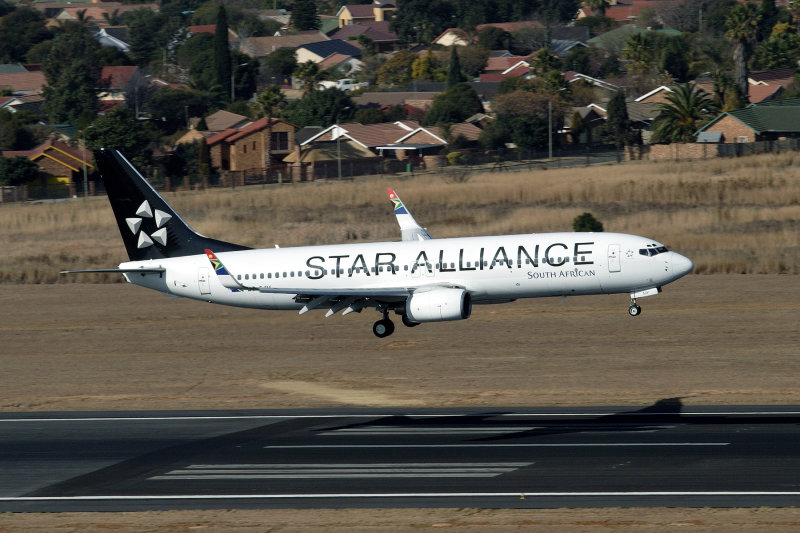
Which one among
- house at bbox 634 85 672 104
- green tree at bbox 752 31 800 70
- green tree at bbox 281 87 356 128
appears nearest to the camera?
house at bbox 634 85 672 104

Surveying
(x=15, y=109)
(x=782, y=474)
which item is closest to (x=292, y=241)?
(x=782, y=474)

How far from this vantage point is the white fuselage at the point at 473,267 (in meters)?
42.1

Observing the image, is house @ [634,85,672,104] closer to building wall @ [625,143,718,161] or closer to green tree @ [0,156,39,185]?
building wall @ [625,143,718,161]

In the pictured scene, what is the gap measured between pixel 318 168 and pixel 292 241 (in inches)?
1928

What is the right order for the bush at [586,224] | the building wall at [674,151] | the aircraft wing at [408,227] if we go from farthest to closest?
the building wall at [674,151], the bush at [586,224], the aircraft wing at [408,227]

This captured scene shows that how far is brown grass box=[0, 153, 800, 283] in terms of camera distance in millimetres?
69500

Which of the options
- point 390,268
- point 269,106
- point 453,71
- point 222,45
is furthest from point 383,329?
point 222,45

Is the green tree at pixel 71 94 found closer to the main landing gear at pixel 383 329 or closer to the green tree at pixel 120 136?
the green tree at pixel 120 136

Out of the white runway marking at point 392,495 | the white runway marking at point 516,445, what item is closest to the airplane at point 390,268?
the white runway marking at point 516,445

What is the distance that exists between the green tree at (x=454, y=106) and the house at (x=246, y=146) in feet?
108

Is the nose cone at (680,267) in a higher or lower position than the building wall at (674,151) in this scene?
lower

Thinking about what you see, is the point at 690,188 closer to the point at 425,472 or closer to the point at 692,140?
the point at 692,140

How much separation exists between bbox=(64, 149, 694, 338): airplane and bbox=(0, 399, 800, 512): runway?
10353mm

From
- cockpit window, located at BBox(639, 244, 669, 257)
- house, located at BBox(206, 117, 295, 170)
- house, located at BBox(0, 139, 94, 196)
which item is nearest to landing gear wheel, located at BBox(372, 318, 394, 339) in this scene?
cockpit window, located at BBox(639, 244, 669, 257)
